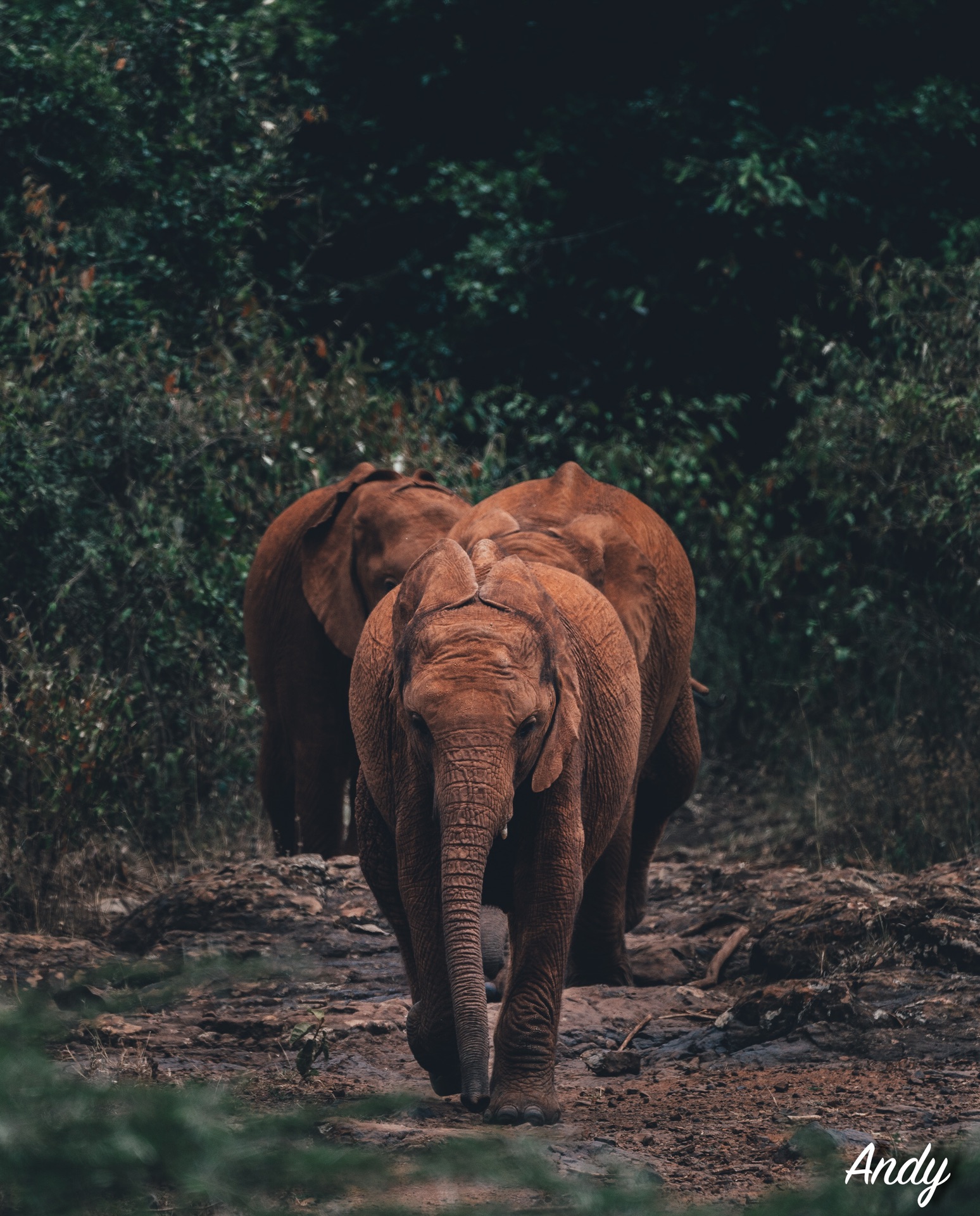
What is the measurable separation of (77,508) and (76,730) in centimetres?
229

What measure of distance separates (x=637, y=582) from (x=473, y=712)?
2.10 meters

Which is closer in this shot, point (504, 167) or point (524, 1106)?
point (524, 1106)

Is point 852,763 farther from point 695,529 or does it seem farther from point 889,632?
point 695,529

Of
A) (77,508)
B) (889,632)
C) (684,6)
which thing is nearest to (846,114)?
(684,6)

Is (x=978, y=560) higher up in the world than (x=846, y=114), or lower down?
lower down

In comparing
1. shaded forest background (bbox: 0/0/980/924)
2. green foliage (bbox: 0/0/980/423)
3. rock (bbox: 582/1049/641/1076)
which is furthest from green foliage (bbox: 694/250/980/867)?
rock (bbox: 582/1049/641/1076)

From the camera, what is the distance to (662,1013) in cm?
703

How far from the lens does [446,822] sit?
509cm

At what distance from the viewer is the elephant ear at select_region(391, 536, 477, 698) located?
18.1 ft

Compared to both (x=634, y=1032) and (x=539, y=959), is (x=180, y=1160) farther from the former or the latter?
(x=634, y=1032)

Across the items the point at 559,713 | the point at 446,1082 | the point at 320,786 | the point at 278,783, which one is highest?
the point at 559,713

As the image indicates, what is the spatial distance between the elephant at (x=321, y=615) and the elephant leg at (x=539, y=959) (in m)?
3.25

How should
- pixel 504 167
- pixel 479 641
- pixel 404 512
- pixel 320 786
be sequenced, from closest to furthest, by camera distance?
pixel 479 641, pixel 404 512, pixel 320 786, pixel 504 167

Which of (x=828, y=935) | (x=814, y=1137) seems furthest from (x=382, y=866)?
(x=828, y=935)
